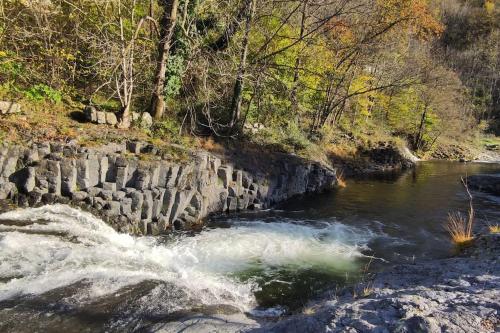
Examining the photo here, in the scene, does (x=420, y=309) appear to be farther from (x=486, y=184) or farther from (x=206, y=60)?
(x=486, y=184)

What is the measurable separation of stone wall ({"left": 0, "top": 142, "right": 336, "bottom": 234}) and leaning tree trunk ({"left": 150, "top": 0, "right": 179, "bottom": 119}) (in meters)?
2.59

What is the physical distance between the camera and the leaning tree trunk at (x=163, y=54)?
1241 cm

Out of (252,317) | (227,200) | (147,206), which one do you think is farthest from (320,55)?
(252,317)

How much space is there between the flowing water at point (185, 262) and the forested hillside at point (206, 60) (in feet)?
11.7

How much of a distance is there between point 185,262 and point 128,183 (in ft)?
9.55

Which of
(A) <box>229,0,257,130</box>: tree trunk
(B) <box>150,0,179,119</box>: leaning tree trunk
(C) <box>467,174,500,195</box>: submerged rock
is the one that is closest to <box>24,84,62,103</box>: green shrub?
(B) <box>150,0,179,119</box>: leaning tree trunk

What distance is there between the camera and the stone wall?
27.6ft

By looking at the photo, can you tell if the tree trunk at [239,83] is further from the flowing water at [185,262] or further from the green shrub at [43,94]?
the green shrub at [43,94]

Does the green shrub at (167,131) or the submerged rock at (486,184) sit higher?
the green shrub at (167,131)

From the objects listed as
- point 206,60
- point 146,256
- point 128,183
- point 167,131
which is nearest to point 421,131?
point 206,60

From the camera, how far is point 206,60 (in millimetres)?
12664

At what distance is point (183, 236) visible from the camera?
9289 mm

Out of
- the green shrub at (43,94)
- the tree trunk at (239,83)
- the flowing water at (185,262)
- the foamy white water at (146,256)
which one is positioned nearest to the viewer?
the flowing water at (185,262)

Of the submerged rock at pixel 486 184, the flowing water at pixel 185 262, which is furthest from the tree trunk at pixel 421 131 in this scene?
the flowing water at pixel 185 262
